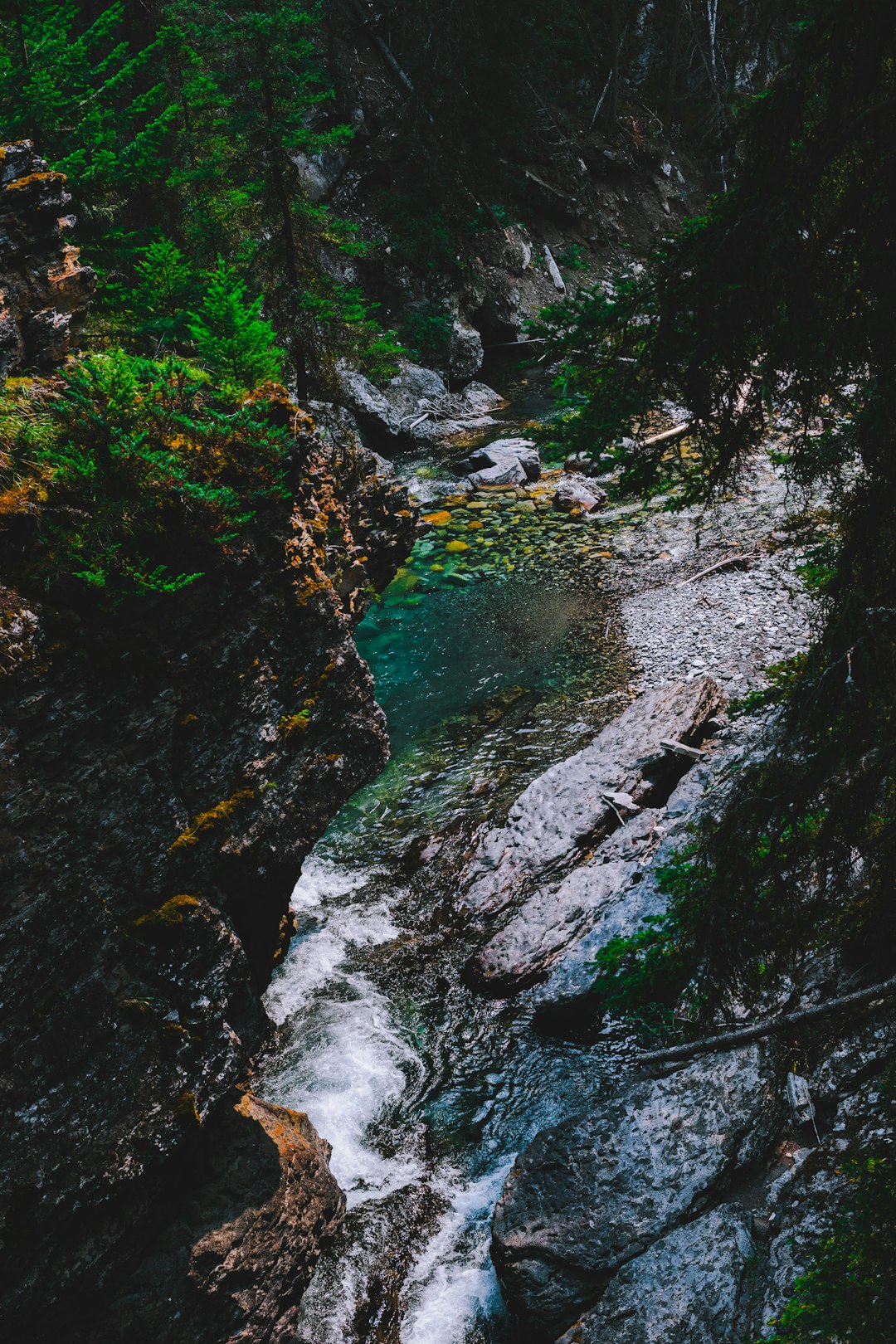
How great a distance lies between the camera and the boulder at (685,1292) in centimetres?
433

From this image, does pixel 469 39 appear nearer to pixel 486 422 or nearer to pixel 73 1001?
pixel 486 422

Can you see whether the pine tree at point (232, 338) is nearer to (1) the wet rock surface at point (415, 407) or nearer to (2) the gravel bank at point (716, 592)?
(2) the gravel bank at point (716, 592)

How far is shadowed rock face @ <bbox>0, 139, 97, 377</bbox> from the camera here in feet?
19.0

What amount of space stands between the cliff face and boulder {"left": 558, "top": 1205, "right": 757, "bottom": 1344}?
245 centimetres

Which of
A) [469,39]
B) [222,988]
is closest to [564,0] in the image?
[469,39]

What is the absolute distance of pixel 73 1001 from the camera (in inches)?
179

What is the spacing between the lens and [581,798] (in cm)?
952

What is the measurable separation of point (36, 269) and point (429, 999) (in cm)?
760

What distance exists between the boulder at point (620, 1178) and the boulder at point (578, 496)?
596 inches

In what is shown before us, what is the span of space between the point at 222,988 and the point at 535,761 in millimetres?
6308

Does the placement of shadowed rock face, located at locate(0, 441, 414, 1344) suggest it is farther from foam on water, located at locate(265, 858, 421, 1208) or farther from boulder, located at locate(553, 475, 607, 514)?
boulder, located at locate(553, 475, 607, 514)

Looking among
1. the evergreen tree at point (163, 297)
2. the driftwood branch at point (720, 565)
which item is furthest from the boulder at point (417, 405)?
the evergreen tree at point (163, 297)

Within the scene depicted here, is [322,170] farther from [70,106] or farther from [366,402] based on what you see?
[70,106]

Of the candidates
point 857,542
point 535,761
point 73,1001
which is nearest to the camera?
point 857,542
